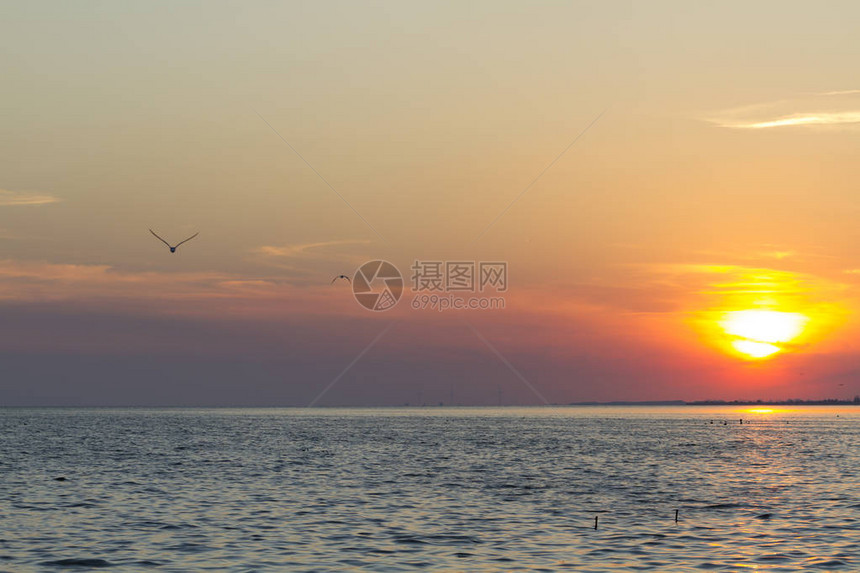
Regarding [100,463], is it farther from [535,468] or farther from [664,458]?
[664,458]

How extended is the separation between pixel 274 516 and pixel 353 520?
180 inches

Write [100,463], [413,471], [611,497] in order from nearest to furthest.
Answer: [611,497] → [413,471] → [100,463]

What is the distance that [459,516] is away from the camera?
49906 millimetres

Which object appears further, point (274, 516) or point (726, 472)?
point (726, 472)

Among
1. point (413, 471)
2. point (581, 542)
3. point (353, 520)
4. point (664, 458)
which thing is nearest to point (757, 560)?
point (581, 542)

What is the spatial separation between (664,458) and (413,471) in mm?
34447

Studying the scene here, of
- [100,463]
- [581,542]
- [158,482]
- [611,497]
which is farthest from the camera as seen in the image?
[100,463]

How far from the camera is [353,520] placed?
158ft

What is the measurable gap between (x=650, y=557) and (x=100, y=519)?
28327mm

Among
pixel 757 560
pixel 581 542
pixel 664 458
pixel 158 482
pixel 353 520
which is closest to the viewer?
pixel 757 560

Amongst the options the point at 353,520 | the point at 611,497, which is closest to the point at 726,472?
the point at 611,497

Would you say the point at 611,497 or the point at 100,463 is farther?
the point at 100,463

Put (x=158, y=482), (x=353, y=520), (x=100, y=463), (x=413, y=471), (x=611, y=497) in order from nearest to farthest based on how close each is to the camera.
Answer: (x=353, y=520), (x=611, y=497), (x=158, y=482), (x=413, y=471), (x=100, y=463)

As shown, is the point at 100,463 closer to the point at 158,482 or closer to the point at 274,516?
the point at 158,482
